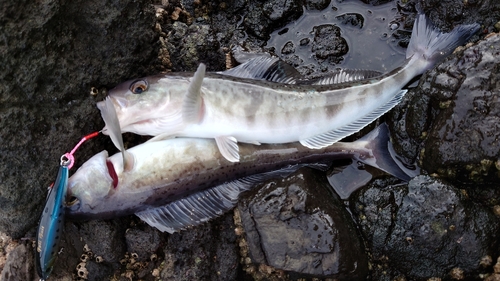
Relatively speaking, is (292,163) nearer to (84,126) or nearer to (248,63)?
(248,63)

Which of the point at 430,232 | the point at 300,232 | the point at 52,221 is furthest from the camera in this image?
the point at 300,232

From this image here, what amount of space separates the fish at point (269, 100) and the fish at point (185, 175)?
0.47 feet

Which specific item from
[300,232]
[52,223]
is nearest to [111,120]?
[52,223]

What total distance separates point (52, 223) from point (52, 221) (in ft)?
0.06

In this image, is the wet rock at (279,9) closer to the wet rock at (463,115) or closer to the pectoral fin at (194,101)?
the pectoral fin at (194,101)

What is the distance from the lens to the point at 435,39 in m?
4.33

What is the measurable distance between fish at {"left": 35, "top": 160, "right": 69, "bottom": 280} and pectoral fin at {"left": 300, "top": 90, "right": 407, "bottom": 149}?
7.18 feet

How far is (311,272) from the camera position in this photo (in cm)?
406

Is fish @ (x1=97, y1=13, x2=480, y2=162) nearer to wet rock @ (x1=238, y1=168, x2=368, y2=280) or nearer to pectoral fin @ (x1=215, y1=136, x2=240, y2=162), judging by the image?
pectoral fin @ (x1=215, y1=136, x2=240, y2=162)

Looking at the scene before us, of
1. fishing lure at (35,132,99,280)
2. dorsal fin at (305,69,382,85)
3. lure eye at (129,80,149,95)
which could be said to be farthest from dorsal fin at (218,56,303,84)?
fishing lure at (35,132,99,280)

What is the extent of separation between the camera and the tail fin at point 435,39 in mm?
4316

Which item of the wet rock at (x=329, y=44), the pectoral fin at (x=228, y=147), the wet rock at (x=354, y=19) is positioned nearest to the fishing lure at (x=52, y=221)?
the pectoral fin at (x=228, y=147)

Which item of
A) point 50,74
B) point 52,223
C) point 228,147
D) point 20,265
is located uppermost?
point 50,74

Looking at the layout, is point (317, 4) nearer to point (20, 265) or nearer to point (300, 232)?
point (300, 232)
